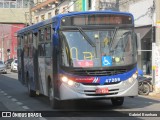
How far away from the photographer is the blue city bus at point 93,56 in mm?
13250

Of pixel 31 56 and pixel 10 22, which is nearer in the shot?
pixel 31 56

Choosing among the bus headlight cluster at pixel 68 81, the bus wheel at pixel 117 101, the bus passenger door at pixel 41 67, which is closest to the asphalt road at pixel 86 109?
the bus wheel at pixel 117 101

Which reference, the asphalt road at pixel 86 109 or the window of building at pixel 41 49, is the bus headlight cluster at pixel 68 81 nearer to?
the asphalt road at pixel 86 109

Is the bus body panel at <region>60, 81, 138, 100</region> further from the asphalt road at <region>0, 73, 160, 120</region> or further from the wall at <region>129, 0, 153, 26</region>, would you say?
the wall at <region>129, 0, 153, 26</region>

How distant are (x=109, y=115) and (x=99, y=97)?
0.85m

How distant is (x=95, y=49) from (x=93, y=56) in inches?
9.1

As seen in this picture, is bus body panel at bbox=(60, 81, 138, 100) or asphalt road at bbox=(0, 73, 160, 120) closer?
asphalt road at bbox=(0, 73, 160, 120)

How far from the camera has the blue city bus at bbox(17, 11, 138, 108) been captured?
1325cm

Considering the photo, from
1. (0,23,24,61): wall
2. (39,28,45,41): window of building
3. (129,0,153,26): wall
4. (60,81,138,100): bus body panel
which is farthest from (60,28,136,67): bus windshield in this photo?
(0,23,24,61): wall

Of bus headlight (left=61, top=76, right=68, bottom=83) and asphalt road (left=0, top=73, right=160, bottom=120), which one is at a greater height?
bus headlight (left=61, top=76, right=68, bottom=83)

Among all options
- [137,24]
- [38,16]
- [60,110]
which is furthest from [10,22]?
[60,110]

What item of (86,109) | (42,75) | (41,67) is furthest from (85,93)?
(41,67)

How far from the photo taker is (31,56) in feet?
61.0

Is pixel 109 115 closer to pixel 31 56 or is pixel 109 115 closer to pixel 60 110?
pixel 60 110
